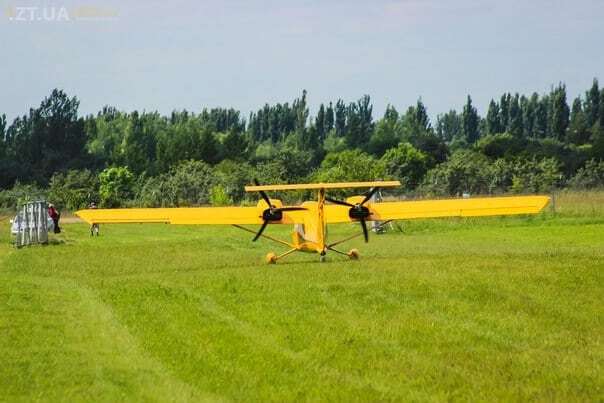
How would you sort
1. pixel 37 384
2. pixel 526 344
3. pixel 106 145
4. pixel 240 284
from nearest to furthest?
pixel 37 384
pixel 526 344
pixel 240 284
pixel 106 145

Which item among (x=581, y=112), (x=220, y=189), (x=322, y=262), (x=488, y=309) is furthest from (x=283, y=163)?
(x=488, y=309)

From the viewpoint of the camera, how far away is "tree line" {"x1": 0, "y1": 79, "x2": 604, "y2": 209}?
227 ft

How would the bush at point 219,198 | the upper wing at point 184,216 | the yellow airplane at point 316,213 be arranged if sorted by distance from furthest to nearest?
the bush at point 219,198, the upper wing at point 184,216, the yellow airplane at point 316,213

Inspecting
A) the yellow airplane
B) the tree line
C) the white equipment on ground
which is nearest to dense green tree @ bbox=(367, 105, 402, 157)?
the tree line

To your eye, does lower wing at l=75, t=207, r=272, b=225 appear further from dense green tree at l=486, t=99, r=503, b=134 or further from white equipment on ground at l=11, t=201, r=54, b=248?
dense green tree at l=486, t=99, r=503, b=134

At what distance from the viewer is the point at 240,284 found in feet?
56.5

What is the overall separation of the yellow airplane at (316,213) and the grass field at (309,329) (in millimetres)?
944

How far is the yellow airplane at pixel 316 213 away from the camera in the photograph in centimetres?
2244

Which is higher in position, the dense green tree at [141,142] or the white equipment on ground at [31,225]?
the dense green tree at [141,142]

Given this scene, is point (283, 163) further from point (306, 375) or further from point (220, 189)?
point (306, 375)

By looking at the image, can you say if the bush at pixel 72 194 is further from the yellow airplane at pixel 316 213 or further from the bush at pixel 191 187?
the yellow airplane at pixel 316 213

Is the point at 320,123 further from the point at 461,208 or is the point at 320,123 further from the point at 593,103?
the point at 461,208

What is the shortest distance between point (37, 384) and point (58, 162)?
336 feet

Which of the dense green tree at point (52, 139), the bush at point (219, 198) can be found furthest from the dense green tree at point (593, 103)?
the bush at point (219, 198)
